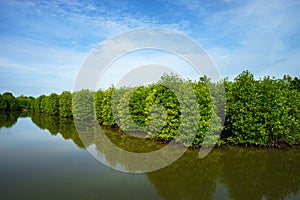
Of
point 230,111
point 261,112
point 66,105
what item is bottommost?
point 261,112

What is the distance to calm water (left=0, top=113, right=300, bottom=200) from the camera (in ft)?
24.8

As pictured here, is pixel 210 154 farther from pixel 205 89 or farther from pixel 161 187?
pixel 161 187

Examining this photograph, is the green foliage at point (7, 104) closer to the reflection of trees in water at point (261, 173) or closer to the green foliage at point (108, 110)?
the green foliage at point (108, 110)

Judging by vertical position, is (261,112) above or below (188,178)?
above

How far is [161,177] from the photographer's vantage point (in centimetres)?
926

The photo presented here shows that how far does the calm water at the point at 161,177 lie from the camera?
756cm

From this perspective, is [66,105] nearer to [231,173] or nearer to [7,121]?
[7,121]

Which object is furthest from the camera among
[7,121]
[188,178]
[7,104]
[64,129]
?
[7,104]

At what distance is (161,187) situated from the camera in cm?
822

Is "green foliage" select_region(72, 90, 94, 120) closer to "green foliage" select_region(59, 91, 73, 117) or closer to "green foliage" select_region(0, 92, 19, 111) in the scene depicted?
"green foliage" select_region(59, 91, 73, 117)

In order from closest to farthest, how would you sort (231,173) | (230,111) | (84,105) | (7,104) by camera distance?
(231,173) < (230,111) < (84,105) < (7,104)

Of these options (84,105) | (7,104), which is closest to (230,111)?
(84,105)

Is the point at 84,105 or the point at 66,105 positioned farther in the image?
the point at 66,105

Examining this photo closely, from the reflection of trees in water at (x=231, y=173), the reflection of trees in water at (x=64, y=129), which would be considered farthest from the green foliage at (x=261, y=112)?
the reflection of trees in water at (x=64, y=129)
